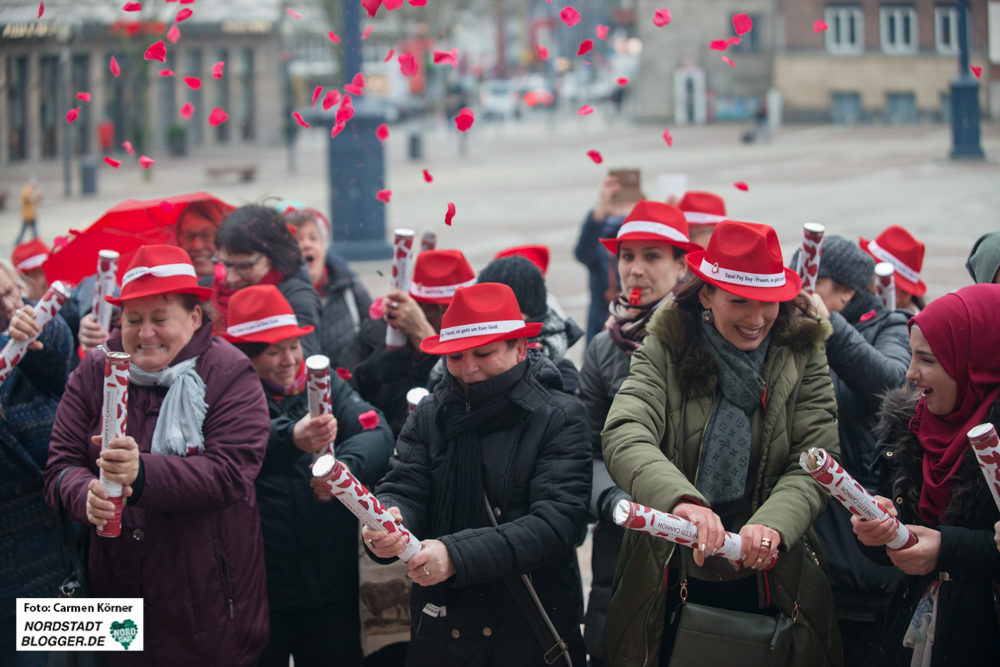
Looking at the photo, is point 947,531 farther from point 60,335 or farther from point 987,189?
point 987,189

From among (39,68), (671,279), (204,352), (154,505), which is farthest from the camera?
(39,68)

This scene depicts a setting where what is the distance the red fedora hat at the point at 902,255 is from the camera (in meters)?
4.24

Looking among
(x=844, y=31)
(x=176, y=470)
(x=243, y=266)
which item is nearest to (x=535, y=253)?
(x=243, y=266)

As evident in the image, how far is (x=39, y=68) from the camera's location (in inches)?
1200

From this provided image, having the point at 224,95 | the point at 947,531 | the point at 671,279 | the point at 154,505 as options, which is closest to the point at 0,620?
the point at 154,505

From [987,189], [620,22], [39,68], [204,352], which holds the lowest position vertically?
[204,352]

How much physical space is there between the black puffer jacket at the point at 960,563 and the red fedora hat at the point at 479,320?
1.19 meters

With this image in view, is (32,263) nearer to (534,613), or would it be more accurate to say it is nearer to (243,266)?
(243,266)

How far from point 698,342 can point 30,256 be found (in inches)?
156

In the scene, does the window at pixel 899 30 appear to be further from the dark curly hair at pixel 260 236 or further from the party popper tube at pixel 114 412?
the party popper tube at pixel 114 412

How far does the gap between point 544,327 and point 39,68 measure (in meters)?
31.5

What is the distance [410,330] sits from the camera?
3.99 m

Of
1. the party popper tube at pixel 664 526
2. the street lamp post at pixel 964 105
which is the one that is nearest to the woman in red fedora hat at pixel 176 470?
the party popper tube at pixel 664 526

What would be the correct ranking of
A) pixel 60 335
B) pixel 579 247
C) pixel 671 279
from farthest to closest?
pixel 579 247 < pixel 671 279 < pixel 60 335
